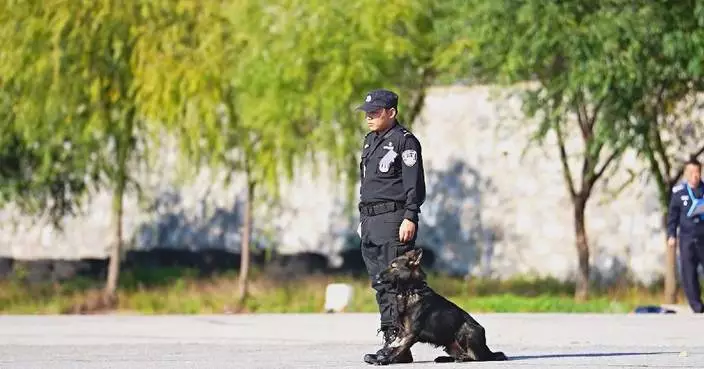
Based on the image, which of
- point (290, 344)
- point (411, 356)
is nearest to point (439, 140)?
point (290, 344)

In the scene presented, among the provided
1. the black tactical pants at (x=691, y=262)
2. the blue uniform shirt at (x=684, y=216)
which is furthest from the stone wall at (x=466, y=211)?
the black tactical pants at (x=691, y=262)

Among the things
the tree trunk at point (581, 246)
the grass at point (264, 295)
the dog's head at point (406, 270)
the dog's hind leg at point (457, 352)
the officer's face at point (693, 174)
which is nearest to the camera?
the dog's head at point (406, 270)

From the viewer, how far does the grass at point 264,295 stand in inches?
1033

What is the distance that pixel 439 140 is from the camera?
35.4m

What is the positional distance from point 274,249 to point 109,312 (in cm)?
687

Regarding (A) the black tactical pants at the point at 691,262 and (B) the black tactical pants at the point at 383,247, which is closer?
(B) the black tactical pants at the point at 383,247

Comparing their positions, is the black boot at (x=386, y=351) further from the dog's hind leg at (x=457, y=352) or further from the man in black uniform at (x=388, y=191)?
the dog's hind leg at (x=457, y=352)

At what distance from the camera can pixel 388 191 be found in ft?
49.2

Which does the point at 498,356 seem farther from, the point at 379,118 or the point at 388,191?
the point at 379,118

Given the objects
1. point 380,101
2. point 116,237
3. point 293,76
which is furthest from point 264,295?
point 380,101

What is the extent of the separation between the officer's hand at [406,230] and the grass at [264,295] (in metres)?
9.89

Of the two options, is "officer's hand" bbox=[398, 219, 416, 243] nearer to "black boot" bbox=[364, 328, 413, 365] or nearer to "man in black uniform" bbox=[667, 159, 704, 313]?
"black boot" bbox=[364, 328, 413, 365]

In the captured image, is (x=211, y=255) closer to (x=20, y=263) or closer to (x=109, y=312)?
(x=20, y=263)

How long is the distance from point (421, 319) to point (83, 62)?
1683 centimetres
